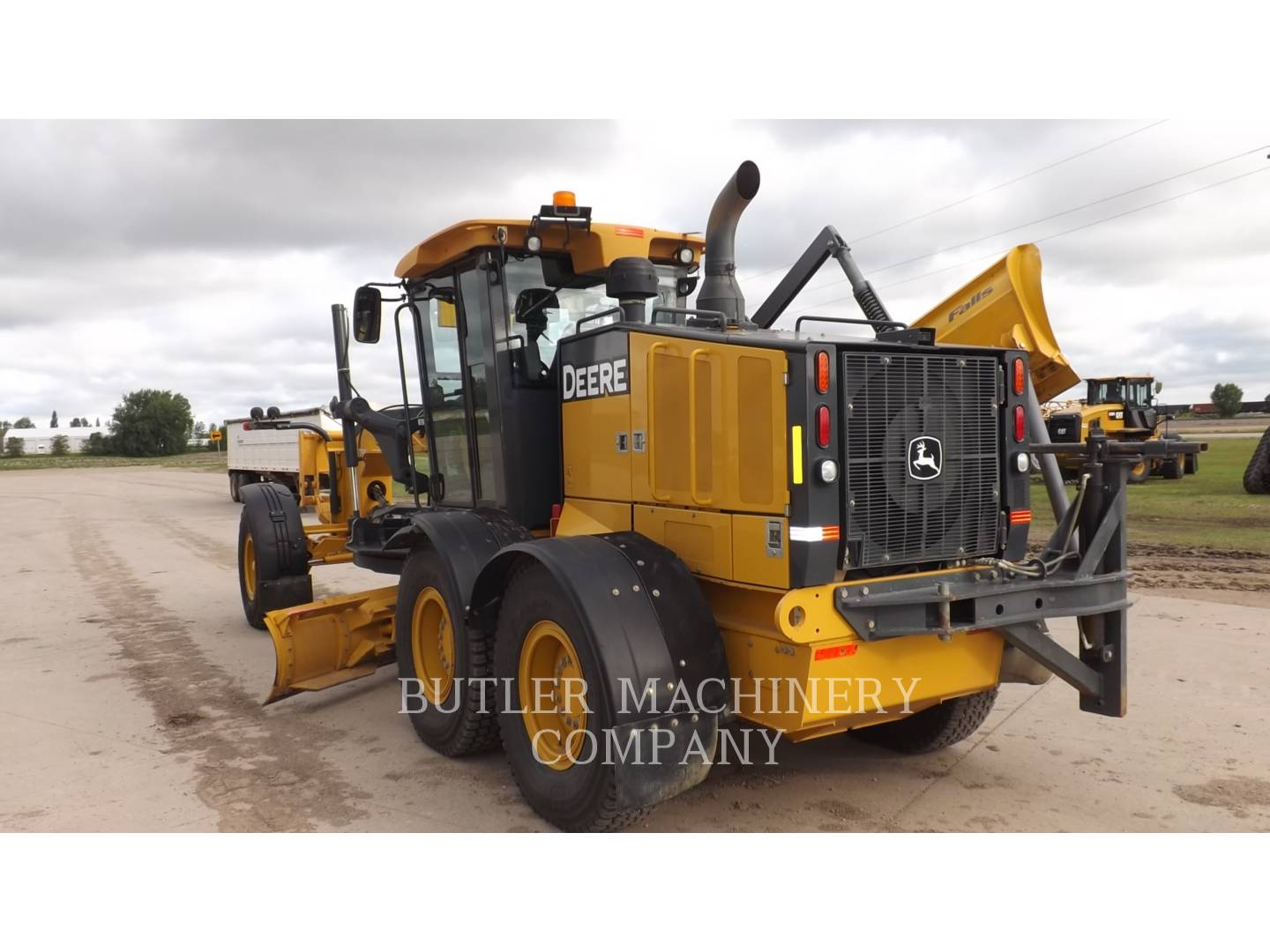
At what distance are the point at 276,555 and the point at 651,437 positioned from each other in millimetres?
4991

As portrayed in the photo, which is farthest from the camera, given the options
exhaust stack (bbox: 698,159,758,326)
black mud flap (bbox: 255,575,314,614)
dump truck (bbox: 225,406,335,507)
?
dump truck (bbox: 225,406,335,507)

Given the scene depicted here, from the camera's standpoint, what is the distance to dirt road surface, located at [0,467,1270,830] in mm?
4176

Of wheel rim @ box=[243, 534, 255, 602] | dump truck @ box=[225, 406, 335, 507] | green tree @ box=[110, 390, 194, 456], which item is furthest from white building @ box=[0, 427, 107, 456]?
wheel rim @ box=[243, 534, 255, 602]

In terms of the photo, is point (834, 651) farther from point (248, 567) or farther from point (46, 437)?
point (46, 437)

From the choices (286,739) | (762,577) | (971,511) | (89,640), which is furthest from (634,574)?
(89,640)

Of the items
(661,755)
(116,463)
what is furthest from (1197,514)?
(116,463)

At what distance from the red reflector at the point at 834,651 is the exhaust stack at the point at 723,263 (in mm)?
1938

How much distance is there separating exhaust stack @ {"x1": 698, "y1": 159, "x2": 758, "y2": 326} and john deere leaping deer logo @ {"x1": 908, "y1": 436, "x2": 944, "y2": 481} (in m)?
1.32

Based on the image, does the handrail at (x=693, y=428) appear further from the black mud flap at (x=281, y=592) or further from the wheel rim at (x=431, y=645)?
the black mud flap at (x=281, y=592)

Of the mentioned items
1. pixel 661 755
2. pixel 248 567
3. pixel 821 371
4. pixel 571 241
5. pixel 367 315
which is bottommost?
pixel 661 755

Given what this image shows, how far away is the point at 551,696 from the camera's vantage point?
13.9 feet

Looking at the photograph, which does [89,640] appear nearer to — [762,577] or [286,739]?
[286,739]

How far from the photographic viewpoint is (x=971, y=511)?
416cm

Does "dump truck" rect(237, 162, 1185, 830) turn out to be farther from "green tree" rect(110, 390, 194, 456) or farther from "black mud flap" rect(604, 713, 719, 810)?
"green tree" rect(110, 390, 194, 456)
